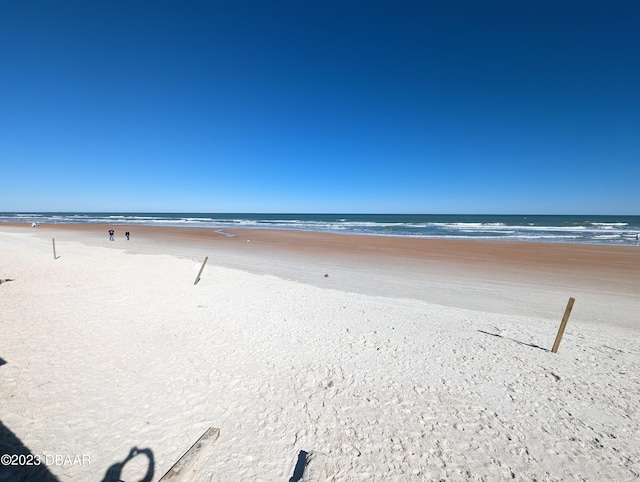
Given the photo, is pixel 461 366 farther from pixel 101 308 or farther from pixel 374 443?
pixel 101 308

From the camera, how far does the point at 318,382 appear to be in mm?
5047

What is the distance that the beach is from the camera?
3473 mm

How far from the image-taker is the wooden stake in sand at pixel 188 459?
8.55 feet

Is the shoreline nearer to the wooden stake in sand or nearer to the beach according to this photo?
the beach

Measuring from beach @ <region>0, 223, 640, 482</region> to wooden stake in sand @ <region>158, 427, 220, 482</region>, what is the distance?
17 centimetres

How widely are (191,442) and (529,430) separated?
4.92 metres

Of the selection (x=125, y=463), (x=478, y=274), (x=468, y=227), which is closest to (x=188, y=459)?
(x=125, y=463)

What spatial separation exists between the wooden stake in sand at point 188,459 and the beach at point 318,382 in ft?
0.57

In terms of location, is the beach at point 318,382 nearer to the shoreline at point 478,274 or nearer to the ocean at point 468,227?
the shoreline at point 478,274

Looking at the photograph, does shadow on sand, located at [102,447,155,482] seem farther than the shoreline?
No

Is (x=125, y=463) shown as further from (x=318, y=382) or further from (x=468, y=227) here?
(x=468, y=227)

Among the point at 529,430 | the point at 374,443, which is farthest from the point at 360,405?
the point at 529,430

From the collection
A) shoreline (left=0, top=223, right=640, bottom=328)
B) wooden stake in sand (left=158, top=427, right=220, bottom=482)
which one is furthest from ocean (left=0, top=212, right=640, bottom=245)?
wooden stake in sand (left=158, top=427, right=220, bottom=482)

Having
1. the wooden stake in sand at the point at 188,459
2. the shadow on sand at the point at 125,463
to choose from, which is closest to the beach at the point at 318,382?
the shadow on sand at the point at 125,463
